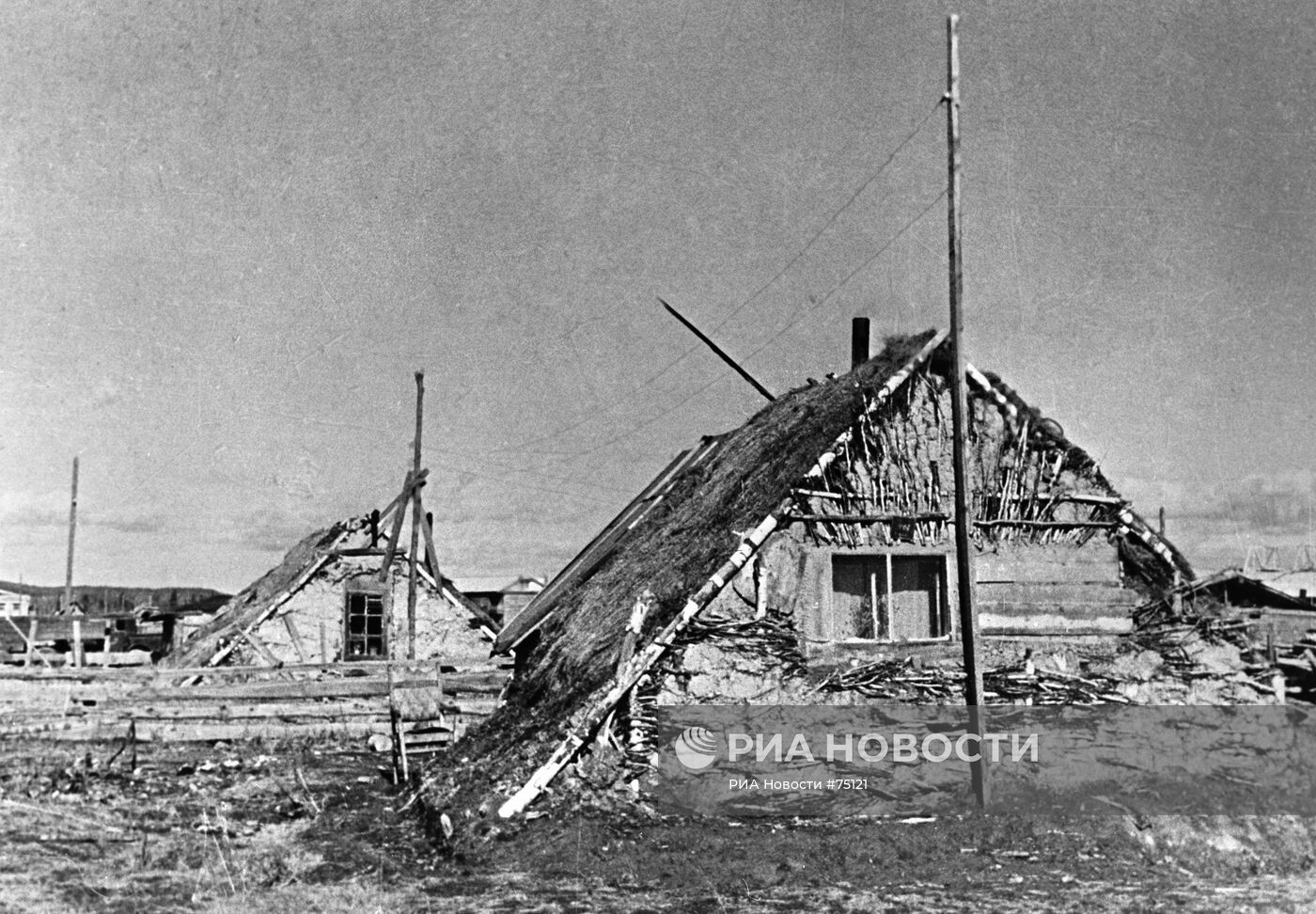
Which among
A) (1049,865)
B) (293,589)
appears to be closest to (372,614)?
(293,589)

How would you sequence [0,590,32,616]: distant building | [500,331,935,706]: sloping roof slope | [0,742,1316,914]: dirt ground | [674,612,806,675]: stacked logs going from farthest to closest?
[0,590,32,616]: distant building
[500,331,935,706]: sloping roof slope
[674,612,806,675]: stacked logs
[0,742,1316,914]: dirt ground

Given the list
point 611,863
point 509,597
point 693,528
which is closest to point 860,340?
point 693,528

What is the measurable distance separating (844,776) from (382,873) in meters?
5.68

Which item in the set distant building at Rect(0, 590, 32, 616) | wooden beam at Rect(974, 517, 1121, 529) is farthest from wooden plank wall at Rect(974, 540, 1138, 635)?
distant building at Rect(0, 590, 32, 616)

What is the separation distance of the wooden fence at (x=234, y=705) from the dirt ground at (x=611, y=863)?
88.4 inches

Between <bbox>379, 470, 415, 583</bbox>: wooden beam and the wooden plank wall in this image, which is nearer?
the wooden plank wall

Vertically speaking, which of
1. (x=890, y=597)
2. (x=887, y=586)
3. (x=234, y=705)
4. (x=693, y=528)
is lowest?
(x=234, y=705)

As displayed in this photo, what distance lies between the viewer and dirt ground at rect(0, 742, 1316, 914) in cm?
1045

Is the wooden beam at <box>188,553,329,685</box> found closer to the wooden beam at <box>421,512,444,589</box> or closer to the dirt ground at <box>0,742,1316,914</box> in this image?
the wooden beam at <box>421,512,444,589</box>

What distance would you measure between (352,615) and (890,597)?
16996 mm

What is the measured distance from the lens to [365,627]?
1142 inches

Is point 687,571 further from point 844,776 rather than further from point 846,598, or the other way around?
point 844,776

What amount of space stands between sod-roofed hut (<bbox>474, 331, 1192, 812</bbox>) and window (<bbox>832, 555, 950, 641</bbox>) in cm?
2

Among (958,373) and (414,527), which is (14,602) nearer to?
(414,527)
